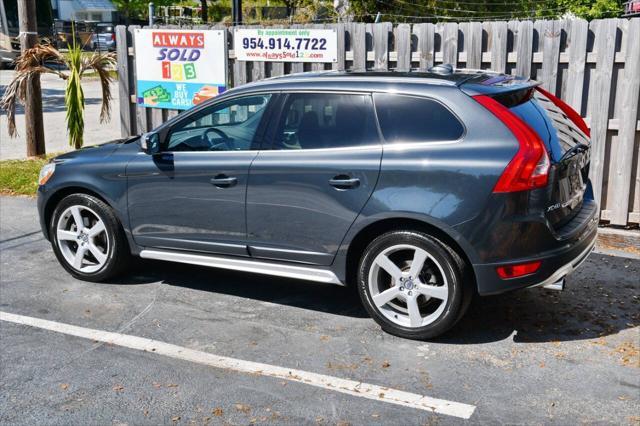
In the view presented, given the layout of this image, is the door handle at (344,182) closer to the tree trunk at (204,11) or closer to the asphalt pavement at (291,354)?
the asphalt pavement at (291,354)

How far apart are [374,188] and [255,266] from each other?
1.16 metres

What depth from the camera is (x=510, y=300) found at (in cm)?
588

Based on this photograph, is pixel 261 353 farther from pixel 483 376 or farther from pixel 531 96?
pixel 531 96

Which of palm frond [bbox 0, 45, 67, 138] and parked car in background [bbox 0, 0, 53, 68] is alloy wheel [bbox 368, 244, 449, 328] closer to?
palm frond [bbox 0, 45, 67, 138]

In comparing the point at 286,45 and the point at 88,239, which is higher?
the point at 286,45

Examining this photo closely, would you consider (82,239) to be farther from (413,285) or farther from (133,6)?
(133,6)

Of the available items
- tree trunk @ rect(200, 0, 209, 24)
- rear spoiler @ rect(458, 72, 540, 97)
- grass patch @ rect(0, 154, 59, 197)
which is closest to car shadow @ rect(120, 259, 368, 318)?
rear spoiler @ rect(458, 72, 540, 97)

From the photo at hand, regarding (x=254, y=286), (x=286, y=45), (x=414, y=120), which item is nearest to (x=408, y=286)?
(x=414, y=120)

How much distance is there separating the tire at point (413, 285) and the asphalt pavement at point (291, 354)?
0.15 metres

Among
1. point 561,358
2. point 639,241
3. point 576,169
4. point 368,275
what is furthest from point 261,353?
point 639,241

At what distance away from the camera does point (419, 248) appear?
4934 mm

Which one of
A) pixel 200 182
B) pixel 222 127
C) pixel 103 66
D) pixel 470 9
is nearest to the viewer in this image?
pixel 200 182

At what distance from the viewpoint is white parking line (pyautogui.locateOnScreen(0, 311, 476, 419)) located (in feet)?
13.9

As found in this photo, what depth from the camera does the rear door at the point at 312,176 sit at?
5.14 metres
